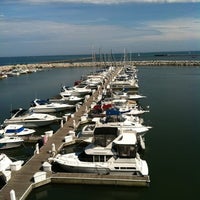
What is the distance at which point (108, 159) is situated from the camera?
75.5 ft

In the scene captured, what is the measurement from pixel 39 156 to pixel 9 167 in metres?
2.72

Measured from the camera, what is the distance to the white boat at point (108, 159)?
2247 cm

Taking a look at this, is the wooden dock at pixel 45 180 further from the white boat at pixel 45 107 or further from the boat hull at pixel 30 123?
the white boat at pixel 45 107

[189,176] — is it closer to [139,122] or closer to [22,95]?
[139,122]

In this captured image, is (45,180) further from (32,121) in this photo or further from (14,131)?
(32,121)

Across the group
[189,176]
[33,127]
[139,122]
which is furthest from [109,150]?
[33,127]

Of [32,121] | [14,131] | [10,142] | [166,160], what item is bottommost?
[166,160]

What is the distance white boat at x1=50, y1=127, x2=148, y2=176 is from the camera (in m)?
22.5

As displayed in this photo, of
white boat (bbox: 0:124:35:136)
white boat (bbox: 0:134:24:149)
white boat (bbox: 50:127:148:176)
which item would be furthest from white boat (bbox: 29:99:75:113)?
white boat (bbox: 50:127:148:176)

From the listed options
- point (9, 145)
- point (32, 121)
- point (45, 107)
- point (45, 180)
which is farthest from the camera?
point (45, 107)

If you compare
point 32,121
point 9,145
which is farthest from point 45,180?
point 32,121

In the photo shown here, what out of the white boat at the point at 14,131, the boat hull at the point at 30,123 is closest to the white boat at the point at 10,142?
the white boat at the point at 14,131

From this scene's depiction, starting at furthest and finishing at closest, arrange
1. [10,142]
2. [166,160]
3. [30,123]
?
[30,123] → [10,142] → [166,160]

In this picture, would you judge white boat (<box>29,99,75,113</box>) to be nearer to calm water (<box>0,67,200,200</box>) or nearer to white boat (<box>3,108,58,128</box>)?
calm water (<box>0,67,200,200</box>)
